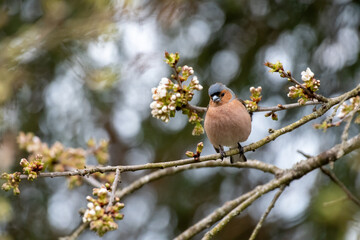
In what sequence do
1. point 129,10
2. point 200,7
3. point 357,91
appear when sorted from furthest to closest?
point 200,7 → point 129,10 → point 357,91

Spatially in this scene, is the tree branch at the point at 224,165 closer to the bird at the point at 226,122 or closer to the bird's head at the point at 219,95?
the bird at the point at 226,122

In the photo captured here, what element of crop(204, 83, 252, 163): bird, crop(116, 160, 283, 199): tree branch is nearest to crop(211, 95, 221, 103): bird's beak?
crop(204, 83, 252, 163): bird

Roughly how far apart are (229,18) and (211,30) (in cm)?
A: 30

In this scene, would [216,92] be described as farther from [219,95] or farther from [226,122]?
[226,122]

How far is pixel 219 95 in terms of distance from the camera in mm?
Result: 4676

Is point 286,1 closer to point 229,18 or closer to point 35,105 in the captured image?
point 229,18

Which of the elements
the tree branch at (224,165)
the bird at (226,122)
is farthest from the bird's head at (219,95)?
the tree branch at (224,165)

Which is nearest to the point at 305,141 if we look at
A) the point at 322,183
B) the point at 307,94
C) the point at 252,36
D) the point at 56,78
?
the point at 322,183

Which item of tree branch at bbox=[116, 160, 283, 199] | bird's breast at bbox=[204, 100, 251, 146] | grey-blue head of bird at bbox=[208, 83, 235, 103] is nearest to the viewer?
tree branch at bbox=[116, 160, 283, 199]

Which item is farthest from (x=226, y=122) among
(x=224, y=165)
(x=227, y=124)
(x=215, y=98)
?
(x=224, y=165)

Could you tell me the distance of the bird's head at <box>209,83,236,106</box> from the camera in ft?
15.1

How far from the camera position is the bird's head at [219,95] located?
4.61 metres

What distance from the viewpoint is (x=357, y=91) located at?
3203 millimetres

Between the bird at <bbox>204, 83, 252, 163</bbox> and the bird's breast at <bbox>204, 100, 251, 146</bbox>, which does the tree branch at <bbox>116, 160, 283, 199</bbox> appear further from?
the bird's breast at <bbox>204, 100, 251, 146</bbox>
